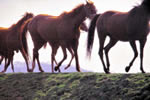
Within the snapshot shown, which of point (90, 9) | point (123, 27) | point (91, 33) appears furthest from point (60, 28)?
point (123, 27)

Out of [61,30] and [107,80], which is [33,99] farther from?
[61,30]

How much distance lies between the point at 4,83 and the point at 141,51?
15.3 feet

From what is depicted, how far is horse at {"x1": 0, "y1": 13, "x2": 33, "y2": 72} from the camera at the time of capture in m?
12.6

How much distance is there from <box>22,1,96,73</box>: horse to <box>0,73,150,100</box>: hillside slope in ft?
4.53

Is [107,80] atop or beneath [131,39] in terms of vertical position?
beneath

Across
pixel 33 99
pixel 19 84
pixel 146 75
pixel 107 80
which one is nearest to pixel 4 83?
pixel 19 84

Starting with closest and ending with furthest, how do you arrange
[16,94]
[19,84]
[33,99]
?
1. [33,99]
2. [16,94]
3. [19,84]

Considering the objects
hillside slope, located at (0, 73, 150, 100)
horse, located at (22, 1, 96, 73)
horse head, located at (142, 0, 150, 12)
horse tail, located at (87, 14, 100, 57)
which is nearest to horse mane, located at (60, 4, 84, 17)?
horse, located at (22, 1, 96, 73)

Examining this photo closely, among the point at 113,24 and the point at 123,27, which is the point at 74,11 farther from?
the point at 123,27

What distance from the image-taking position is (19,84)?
9.62 metres

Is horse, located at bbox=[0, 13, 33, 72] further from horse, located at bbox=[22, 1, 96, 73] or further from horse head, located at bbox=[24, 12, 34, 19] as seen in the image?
horse, located at bbox=[22, 1, 96, 73]

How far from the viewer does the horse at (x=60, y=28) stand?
10281 mm

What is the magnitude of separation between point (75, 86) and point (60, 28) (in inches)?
135

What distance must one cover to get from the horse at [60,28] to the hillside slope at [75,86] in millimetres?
1381
